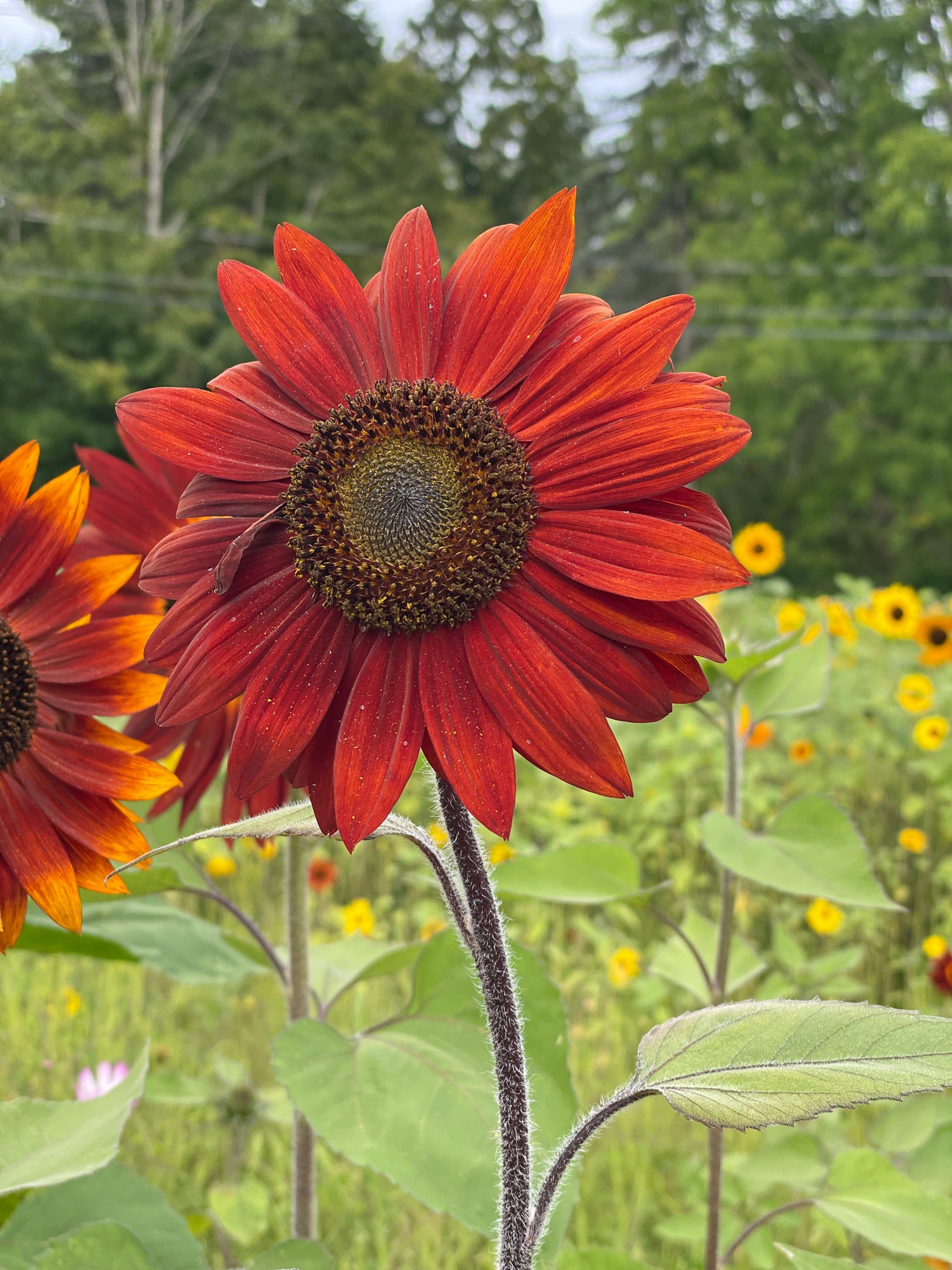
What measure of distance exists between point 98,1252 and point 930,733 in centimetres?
281

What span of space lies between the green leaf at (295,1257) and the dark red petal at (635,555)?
0.67 m

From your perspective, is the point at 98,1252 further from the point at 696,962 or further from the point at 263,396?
the point at 696,962

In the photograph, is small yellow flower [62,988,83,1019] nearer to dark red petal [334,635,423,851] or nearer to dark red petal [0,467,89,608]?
dark red petal [0,467,89,608]

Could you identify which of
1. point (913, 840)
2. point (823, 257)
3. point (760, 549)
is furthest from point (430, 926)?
point (823, 257)

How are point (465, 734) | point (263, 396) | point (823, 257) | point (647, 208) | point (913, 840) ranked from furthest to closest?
point (647, 208), point (823, 257), point (913, 840), point (263, 396), point (465, 734)

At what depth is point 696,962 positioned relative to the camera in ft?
5.32

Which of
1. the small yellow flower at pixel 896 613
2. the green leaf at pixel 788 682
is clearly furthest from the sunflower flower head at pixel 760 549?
the green leaf at pixel 788 682

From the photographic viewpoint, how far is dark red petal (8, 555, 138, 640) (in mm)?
984

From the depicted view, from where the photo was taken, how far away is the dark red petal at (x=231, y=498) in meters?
0.78

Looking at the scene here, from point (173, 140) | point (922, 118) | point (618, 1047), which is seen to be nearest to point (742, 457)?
point (922, 118)

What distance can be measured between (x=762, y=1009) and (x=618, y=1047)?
1.66 meters

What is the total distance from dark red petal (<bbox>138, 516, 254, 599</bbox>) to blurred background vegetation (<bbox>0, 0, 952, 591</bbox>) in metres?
15.1

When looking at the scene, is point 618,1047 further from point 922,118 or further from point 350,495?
point 922,118

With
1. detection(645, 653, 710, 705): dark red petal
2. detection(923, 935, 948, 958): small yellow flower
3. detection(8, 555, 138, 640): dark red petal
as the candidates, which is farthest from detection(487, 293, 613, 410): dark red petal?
detection(923, 935, 948, 958): small yellow flower
